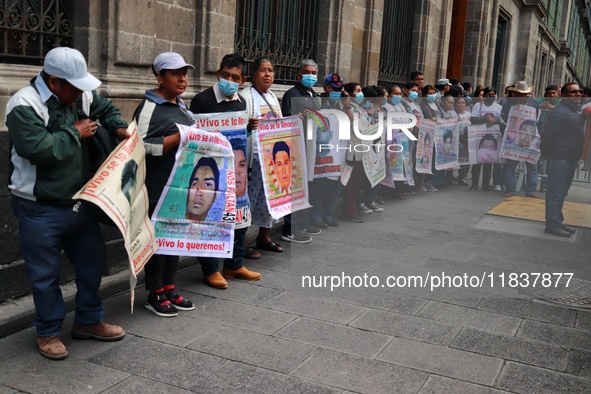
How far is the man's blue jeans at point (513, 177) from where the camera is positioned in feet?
15.6

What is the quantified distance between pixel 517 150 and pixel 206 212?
2197 millimetres

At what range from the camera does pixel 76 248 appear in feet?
14.1

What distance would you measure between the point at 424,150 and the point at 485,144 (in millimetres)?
422

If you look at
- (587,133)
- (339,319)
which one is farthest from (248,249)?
(587,133)

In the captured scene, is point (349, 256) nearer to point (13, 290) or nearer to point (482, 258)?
point (482, 258)

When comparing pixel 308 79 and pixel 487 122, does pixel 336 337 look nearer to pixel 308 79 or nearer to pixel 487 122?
pixel 487 122

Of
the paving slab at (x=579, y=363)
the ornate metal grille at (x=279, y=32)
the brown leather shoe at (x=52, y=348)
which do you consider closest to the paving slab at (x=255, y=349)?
the brown leather shoe at (x=52, y=348)

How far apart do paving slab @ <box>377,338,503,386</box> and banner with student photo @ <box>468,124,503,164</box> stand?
135 centimetres

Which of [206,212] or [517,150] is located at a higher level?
[517,150]

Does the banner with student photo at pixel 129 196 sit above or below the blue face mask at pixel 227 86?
below

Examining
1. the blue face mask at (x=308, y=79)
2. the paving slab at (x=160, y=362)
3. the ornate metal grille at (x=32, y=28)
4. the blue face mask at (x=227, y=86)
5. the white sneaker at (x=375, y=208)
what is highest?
the ornate metal grille at (x=32, y=28)

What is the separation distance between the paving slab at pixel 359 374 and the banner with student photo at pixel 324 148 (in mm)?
1399

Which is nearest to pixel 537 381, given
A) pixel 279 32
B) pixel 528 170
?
pixel 528 170

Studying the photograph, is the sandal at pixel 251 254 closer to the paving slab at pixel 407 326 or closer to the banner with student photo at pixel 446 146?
the paving slab at pixel 407 326
